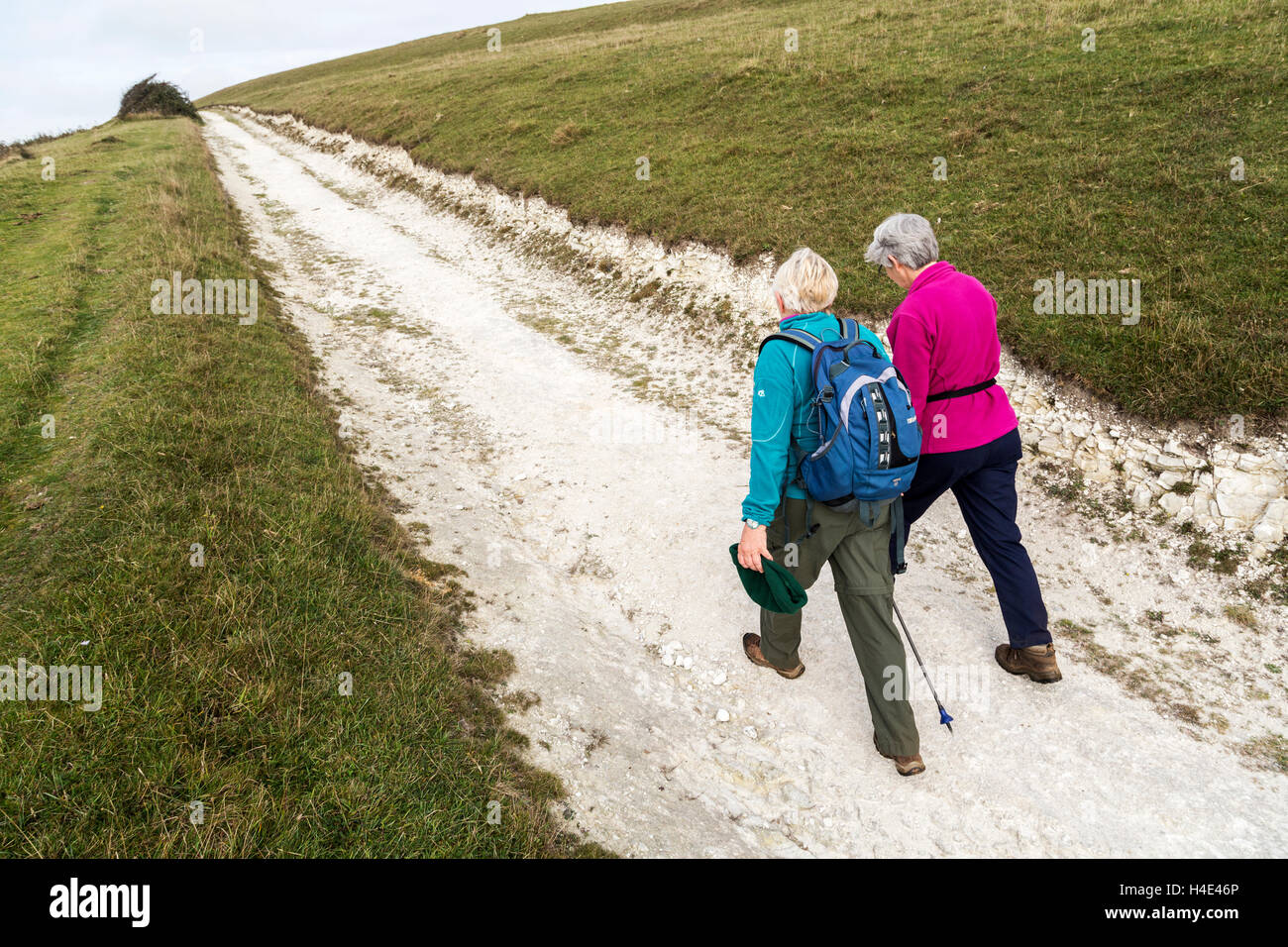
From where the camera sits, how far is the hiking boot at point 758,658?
5.54 meters

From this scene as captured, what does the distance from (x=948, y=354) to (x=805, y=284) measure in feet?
4.81

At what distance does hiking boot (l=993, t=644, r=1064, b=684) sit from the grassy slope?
13.1 feet

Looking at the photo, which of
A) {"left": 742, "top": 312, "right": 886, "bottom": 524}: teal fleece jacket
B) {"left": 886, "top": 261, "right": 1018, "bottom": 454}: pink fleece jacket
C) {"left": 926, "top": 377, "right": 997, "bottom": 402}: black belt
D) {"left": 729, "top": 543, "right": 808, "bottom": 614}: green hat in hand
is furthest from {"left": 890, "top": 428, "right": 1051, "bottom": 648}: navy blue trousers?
{"left": 742, "top": 312, "right": 886, "bottom": 524}: teal fleece jacket

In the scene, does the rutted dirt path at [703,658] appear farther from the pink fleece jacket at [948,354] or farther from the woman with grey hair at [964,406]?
the pink fleece jacket at [948,354]

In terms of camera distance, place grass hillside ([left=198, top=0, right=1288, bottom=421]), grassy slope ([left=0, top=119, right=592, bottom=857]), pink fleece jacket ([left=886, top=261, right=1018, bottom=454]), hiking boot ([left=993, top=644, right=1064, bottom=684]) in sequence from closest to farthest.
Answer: grassy slope ([left=0, top=119, right=592, bottom=857]), pink fleece jacket ([left=886, top=261, right=1018, bottom=454]), hiking boot ([left=993, top=644, right=1064, bottom=684]), grass hillside ([left=198, top=0, right=1288, bottom=421])

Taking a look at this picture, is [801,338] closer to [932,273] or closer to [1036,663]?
[932,273]

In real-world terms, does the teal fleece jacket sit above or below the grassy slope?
above

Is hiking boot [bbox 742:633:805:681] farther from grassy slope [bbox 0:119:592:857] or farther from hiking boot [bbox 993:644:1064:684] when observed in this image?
grassy slope [bbox 0:119:592:857]

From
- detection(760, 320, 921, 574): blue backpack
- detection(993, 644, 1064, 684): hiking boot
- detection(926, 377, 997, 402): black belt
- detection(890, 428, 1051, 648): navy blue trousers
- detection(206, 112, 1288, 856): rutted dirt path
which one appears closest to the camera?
detection(760, 320, 921, 574): blue backpack

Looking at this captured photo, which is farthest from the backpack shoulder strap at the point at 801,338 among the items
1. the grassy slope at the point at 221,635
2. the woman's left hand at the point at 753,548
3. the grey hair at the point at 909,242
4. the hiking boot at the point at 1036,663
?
the grassy slope at the point at 221,635

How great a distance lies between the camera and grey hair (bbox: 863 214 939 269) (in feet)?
15.6

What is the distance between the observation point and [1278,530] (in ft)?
20.0

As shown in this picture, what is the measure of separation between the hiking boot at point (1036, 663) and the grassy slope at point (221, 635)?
158 inches
